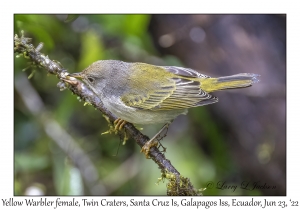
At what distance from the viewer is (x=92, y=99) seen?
4.75 metres

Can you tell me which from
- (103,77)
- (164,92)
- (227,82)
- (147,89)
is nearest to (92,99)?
(103,77)

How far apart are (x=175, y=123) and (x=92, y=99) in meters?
2.98

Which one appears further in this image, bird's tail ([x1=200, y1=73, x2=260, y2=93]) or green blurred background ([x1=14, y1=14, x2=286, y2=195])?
green blurred background ([x1=14, y1=14, x2=286, y2=195])

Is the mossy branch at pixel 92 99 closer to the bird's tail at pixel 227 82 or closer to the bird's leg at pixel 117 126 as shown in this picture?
the bird's leg at pixel 117 126

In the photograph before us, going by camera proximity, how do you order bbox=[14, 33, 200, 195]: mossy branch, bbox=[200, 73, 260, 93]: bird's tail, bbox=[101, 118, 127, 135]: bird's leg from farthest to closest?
bbox=[200, 73, 260, 93]: bird's tail, bbox=[101, 118, 127, 135]: bird's leg, bbox=[14, 33, 200, 195]: mossy branch

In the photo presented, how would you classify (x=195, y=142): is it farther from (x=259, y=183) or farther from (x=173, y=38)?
(x=173, y=38)

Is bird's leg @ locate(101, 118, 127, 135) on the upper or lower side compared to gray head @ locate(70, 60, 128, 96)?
lower

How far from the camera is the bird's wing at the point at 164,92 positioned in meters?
5.10

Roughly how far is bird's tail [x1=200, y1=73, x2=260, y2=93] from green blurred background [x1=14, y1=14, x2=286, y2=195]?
132cm

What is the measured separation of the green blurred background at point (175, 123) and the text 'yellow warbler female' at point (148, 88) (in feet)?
4.27

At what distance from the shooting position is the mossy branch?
13.1 ft

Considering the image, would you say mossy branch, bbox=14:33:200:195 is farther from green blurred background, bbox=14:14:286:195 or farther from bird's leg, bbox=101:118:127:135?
green blurred background, bbox=14:14:286:195

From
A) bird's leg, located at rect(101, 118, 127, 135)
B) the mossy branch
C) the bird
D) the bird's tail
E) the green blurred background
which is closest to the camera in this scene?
the mossy branch

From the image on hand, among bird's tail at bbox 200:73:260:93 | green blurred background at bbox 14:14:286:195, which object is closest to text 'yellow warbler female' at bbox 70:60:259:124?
bird's tail at bbox 200:73:260:93
